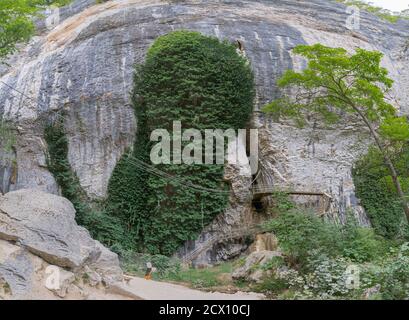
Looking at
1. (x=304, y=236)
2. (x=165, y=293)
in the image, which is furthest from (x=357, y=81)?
(x=165, y=293)

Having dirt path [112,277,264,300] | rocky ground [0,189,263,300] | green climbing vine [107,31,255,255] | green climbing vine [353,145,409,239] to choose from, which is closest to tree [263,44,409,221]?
green climbing vine [353,145,409,239]

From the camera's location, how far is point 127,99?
647 inches

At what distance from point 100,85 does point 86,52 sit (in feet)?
5.00

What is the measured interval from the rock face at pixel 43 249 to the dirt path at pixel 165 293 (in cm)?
45

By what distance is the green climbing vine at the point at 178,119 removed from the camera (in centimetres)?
1543

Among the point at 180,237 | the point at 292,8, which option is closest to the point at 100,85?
the point at 180,237

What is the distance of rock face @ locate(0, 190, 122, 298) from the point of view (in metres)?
8.94

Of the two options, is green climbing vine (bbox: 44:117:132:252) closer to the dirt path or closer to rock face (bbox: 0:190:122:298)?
the dirt path

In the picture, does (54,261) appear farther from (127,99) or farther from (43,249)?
(127,99)

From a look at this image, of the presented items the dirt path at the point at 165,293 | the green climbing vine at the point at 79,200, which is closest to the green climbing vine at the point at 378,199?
the dirt path at the point at 165,293

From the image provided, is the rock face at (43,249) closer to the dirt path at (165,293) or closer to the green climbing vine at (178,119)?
the dirt path at (165,293)

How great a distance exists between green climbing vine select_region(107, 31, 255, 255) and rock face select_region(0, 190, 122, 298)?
4.28 m
